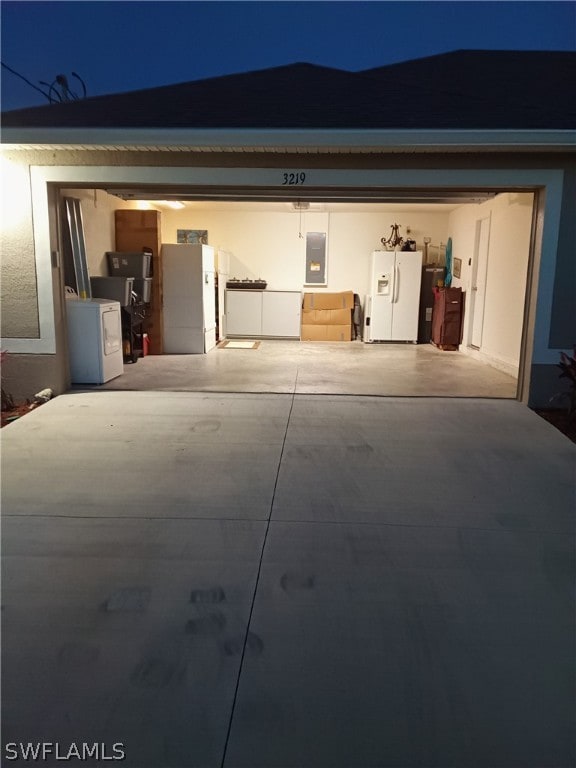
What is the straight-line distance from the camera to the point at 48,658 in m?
1.97

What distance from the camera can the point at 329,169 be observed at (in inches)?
223

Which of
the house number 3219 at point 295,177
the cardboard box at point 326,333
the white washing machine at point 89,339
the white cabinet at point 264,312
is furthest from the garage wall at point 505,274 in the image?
the white washing machine at point 89,339

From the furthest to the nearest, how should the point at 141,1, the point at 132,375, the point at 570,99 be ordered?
1. the point at 141,1
2. the point at 132,375
3. the point at 570,99

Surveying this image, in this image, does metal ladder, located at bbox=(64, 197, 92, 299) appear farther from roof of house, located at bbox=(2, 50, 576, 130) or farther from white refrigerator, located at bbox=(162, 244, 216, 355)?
white refrigerator, located at bbox=(162, 244, 216, 355)

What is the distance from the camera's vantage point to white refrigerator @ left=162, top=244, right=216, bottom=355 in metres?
8.99

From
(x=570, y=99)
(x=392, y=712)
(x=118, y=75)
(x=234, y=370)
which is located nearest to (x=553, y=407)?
(x=570, y=99)

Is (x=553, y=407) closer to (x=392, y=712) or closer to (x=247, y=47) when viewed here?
(x=392, y=712)

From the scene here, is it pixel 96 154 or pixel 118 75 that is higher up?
pixel 118 75

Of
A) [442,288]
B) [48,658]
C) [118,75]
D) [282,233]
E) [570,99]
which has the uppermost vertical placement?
[118,75]

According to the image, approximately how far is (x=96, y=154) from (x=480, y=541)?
5152mm

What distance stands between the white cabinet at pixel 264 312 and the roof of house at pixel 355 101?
431cm

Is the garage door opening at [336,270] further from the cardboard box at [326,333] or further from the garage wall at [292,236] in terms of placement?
the cardboard box at [326,333]

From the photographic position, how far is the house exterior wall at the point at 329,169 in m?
5.45

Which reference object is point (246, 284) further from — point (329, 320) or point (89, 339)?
point (89, 339)
